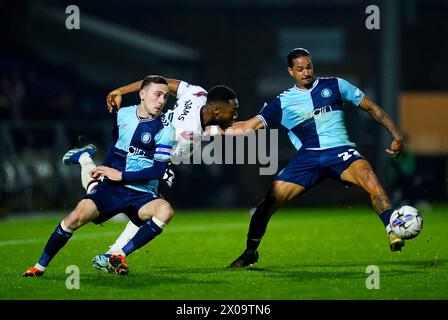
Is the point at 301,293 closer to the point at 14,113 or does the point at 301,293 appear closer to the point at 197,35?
the point at 14,113

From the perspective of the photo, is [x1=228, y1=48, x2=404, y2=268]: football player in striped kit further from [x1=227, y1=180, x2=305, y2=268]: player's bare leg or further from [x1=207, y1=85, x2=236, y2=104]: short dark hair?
[x1=207, y1=85, x2=236, y2=104]: short dark hair

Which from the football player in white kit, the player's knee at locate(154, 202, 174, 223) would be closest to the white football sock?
the football player in white kit

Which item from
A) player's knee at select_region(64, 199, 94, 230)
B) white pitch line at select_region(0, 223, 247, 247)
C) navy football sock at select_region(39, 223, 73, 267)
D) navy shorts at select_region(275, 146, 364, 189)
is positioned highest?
navy shorts at select_region(275, 146, 364, 189)

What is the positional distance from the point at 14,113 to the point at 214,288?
15.3 m

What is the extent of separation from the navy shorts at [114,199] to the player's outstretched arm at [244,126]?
1.11m

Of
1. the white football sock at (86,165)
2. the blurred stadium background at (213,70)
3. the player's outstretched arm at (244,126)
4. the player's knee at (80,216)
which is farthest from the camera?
the blurred stadium background at (213,70)

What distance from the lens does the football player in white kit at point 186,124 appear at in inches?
489

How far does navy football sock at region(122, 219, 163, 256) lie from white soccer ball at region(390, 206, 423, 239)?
236cm

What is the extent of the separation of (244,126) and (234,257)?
8.41 feet

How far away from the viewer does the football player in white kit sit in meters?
12.4

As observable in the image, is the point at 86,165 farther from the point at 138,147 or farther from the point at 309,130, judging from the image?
the point at 309,130

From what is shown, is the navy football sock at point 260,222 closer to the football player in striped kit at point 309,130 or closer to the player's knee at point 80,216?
the football player in striped kit at point 309,130

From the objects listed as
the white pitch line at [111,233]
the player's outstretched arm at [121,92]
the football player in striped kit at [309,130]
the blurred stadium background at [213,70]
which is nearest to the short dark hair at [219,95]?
the football player in striped kit at [309,130]

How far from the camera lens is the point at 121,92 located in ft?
41.9
